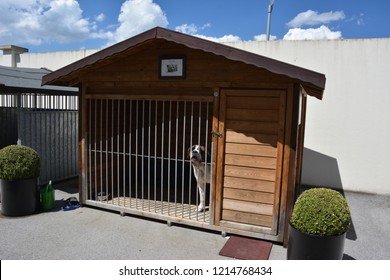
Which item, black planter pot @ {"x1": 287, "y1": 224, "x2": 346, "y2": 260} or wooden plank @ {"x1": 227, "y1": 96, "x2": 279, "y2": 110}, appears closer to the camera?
black planter pot @ {"x1": 287, "y1": 224, "x2": 346, "y2": 260}

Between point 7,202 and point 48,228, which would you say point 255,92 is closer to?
point 48,228

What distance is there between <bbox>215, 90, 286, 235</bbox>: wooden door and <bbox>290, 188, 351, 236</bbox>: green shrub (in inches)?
34.4

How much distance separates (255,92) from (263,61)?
52cm

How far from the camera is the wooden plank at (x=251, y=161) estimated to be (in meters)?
4.26

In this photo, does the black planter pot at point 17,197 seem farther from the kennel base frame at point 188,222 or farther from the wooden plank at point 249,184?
the wooden plank at point 249,184

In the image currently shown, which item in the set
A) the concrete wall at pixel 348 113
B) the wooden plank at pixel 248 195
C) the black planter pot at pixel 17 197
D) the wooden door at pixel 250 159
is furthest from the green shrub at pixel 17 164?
the concrete wall at pixel 348 113

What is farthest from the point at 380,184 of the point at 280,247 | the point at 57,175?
the point at 57,175

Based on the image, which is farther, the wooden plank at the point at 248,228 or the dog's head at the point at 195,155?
the dog's head at the point at 195,155

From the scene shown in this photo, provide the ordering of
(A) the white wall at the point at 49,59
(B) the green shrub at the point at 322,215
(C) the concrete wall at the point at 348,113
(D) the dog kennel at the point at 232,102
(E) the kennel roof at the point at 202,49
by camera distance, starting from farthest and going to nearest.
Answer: (A) the white wall at the point at 49,59 < (C) the concrete wall at the point at 348,113 < (D) the dog kennel at the point at 232,102 < (E) the kennel roof at the point at 202,49 < (B) the green shrub at the point at 322,215

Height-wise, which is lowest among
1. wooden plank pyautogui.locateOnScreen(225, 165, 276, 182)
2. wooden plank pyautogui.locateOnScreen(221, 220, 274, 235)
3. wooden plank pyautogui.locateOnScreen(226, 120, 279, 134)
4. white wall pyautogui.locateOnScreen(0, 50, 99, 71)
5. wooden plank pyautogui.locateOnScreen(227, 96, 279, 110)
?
wooden plank pyautogui.locateOnScreen(221, 220, 274, 235)

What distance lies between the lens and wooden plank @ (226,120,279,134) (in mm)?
4211

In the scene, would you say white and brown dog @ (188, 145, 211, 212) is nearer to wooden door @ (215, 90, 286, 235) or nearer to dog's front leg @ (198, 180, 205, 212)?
dog's front leg @ (198, 180, 205, 212)

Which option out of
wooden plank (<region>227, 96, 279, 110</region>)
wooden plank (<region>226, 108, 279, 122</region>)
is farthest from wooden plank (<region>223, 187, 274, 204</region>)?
wooden plank (<region>227, 96, 279, 110</region>)

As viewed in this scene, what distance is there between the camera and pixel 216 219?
15.0ft
